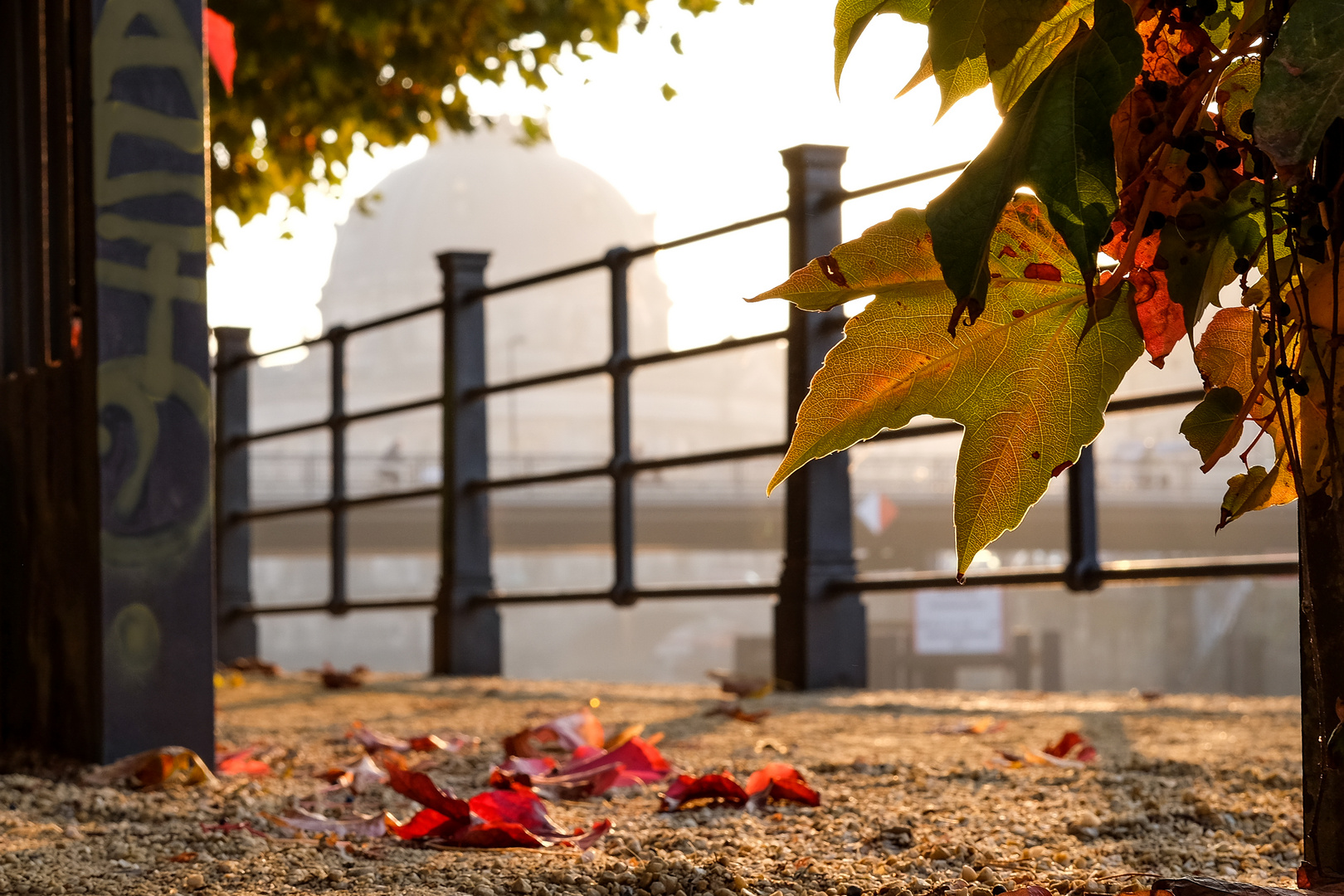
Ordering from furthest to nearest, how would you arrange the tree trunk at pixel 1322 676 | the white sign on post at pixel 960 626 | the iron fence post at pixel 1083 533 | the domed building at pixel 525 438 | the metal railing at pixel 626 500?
the domed building at pixel 525 438 < the white sign on post at pixel 960 626 < the metal railing at pixel 626 500 < the iron fence post at pixel 1083 533 < the tree trunk at pixel 1322 676

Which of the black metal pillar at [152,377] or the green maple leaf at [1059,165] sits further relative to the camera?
the black metal pillar at [152,377]

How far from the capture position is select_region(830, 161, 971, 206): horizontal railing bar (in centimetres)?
326

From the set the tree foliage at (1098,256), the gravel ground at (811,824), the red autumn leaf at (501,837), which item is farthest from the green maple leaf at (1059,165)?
the red autumn leaf at (501,837)

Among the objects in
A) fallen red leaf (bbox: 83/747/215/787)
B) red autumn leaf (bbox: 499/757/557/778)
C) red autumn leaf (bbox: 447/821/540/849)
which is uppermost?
red autumn leaf (bbox: 447/821/540/849)

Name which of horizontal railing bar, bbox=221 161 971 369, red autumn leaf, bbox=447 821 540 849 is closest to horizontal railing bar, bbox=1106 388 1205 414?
horizontal railing bar, bbox=221 161 971 369

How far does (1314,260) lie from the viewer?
0.79m

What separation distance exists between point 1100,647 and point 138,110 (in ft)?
128

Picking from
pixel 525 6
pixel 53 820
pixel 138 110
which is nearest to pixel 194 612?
pixel 53 820

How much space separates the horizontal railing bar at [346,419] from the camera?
5039 millimetres

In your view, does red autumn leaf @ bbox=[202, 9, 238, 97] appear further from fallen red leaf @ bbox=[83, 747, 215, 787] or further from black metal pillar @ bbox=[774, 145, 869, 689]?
fallen red leaf @ bbox=[83, 747, 215, 787]

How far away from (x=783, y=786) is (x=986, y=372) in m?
0.93

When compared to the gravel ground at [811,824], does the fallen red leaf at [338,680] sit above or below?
below

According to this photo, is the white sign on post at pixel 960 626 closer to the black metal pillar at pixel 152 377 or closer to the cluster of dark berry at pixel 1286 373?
the black metal pillar at pixel 152 377

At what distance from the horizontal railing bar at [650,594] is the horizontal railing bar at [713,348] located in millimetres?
653
